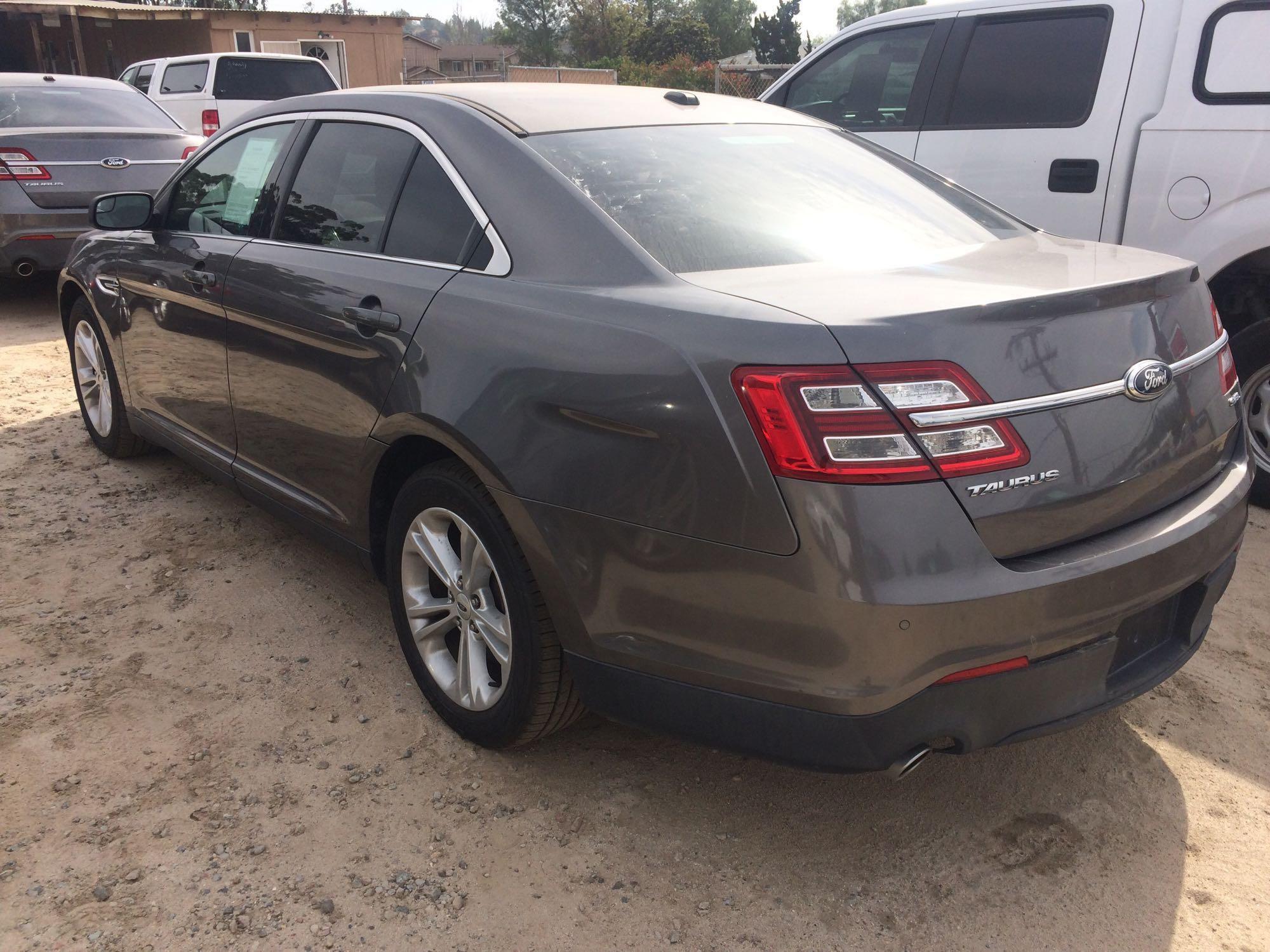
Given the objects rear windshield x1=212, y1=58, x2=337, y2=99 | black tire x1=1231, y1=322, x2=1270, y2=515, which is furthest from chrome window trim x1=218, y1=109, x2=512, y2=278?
rear windshield x1=212, y1=58, x2=337, y2=99

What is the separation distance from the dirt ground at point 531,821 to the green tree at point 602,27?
174ft

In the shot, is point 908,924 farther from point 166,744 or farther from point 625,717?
point 166,744

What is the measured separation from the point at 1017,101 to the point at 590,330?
345 cm

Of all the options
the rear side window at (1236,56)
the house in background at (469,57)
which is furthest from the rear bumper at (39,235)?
the house in background at (469,57)

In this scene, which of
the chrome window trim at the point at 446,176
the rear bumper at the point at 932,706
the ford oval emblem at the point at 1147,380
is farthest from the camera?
the chrome window trim at the point at 446,176

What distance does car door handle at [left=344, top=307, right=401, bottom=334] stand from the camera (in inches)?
106

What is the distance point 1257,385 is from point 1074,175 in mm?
1155

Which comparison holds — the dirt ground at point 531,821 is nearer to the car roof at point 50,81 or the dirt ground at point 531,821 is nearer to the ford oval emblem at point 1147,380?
the ford oval emblem at point 1147,380

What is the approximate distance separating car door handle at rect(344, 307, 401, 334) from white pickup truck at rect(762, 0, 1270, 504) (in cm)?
319

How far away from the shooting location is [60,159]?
746 centimetres

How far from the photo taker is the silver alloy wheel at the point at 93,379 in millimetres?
4734

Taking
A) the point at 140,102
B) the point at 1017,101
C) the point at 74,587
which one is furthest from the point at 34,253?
the point at 1017,101

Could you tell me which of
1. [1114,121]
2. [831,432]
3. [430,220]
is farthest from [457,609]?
[1114,121]

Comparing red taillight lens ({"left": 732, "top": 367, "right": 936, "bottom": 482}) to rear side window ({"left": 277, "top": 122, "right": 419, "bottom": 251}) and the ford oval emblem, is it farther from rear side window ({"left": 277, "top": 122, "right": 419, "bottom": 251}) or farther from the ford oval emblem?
rear side window ({"left": 277, "top": 122, "right": 419, "bottom": 251})
